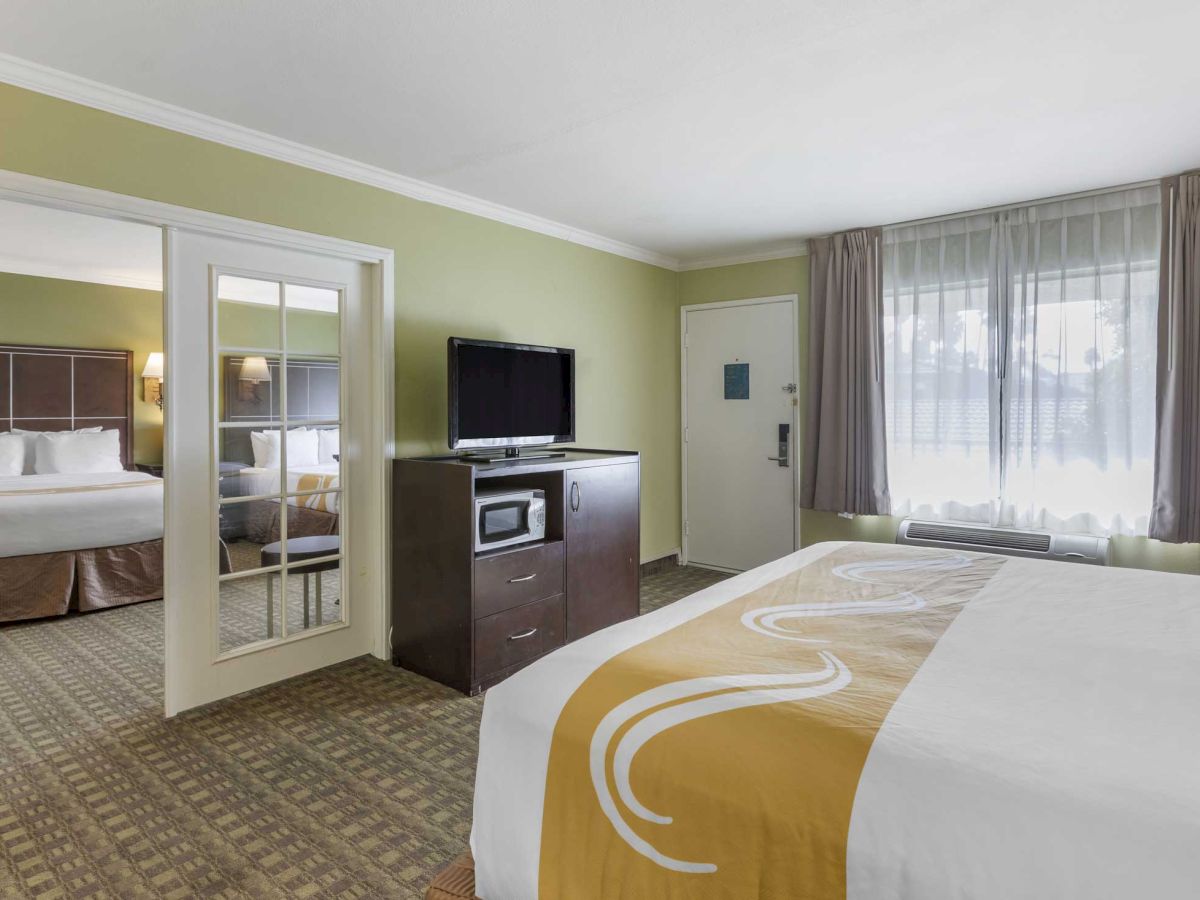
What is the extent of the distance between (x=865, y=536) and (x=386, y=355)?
→ 3.30 metres

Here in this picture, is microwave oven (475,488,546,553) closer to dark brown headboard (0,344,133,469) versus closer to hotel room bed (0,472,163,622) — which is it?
hotel room bed (0,472,163,622)

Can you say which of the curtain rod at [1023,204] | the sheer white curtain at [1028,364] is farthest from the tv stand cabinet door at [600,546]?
the curtain rod at [1023,204]

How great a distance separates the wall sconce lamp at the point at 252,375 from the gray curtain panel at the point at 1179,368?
4477mm

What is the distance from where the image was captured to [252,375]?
3105mm

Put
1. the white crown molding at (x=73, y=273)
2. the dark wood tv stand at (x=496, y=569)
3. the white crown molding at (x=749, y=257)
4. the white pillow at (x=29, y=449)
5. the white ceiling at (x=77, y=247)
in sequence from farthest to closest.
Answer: the white pillow at (x=29, y=449) → the white crown molding at (x=73, y=273) → the white crown molding at (x=749, y=257) → the white ceiling at (x=77, y=247) → the dark wood tv stand at (x=496, y=569)

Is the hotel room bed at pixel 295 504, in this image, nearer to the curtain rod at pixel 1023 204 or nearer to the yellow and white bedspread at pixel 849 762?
the yellow and white bedspread at pixel 849 762

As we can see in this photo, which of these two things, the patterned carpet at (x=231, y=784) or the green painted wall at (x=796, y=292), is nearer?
the patterned carpet at (x=231, y=784)

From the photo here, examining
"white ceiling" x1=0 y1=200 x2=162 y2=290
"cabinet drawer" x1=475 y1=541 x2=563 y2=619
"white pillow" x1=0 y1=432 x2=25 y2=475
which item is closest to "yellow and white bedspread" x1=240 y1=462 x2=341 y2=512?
"cabinet drawer" x1=475 y1=541 x2=563 y2=619

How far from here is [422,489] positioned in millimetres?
3318

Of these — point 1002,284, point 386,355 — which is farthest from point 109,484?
point 1002,284

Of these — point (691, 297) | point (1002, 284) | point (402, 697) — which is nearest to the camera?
point (402, 697)

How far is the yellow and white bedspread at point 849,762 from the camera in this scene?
0.94 m

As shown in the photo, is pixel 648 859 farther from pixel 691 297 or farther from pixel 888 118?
pixel 691 297

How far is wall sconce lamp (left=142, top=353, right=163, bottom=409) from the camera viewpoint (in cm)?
652
